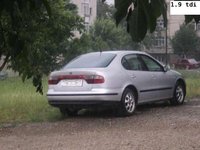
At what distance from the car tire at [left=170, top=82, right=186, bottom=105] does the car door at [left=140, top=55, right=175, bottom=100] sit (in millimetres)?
218

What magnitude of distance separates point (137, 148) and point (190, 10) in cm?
488

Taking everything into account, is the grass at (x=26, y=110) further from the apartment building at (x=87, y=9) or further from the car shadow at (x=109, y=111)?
the apartment building at (x=87, y=9)

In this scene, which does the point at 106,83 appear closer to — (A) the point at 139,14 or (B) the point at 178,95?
(B) the point at 178,95

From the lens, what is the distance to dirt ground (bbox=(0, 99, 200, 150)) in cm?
712

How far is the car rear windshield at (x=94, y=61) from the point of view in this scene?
10.5 metres

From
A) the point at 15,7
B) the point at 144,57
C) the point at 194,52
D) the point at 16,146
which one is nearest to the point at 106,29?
the point at 194,52

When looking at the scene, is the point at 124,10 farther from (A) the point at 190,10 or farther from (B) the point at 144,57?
(B) the point at 144,57

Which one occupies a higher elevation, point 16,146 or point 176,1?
point 176,1

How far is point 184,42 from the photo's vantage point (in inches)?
2078

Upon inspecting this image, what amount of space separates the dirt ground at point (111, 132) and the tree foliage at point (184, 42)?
4111cm

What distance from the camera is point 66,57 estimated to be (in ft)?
139

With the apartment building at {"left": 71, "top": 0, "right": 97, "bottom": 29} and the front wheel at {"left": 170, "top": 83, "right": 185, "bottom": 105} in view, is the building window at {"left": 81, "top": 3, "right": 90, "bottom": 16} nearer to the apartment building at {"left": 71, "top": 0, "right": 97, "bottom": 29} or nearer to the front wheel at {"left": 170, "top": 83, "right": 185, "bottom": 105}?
the apartment building at {"left": 71, "top": 0, "right": 97, "bottom": 29}

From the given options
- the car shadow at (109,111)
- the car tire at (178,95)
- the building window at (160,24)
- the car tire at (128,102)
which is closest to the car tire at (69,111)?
the car shadow at (109,111)

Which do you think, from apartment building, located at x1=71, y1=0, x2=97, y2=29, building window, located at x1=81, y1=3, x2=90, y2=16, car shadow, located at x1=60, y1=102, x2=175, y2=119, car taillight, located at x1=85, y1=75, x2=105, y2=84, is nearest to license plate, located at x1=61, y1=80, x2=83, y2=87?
car taillight, located at x1=85, y1=75, x2=105, y2=84
